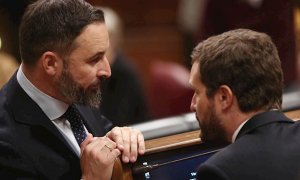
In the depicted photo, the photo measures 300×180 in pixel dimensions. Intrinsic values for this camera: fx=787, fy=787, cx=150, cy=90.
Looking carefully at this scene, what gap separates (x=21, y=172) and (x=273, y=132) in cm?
61

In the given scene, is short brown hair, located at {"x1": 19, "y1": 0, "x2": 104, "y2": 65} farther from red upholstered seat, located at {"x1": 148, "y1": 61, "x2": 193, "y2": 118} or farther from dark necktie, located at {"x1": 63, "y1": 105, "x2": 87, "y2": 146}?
red upholstered seat, located at {"x1": 148, "y1": 61, "x2": 193, "y2": 118}

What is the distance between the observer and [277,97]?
1.95 m

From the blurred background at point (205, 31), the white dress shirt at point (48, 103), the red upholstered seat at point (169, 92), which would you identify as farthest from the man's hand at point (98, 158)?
the red upholstered seat at point (169, 92)

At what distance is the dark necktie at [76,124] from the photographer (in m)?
2.09

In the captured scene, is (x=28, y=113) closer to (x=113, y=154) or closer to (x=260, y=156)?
(x=113, y=154)

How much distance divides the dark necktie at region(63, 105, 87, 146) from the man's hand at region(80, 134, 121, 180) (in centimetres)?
15

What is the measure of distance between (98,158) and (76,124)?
238 mm

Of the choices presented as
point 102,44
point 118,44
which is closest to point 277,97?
point 102,44

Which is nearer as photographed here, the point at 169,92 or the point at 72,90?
the point at 72,90

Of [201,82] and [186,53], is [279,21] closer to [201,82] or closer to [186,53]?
[186,53]

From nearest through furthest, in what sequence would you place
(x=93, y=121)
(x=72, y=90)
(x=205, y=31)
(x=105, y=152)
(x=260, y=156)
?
(x=260, y=156), (x=105, y=152), (x=72, y=90), (x=93, y=121), (x=205, y=31)

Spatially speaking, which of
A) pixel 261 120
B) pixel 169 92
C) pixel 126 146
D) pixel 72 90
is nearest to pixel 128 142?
pixel 126 146

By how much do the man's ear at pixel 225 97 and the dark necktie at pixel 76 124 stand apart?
402mm

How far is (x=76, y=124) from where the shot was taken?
2111mm
